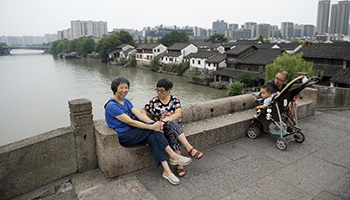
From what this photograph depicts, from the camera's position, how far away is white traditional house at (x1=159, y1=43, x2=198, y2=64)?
4300 centimetres

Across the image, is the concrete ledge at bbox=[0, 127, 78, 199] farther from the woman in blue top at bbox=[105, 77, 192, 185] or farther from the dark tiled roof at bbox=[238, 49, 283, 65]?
the dark tiled roof at bbox=[238, 49, 283, 65]

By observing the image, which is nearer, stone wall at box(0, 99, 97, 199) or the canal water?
stone wall at box(0, 99, 97, 199)

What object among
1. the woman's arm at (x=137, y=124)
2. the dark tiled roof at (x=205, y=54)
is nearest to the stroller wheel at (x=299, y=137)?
the woman's arm at (x=137, y=124)

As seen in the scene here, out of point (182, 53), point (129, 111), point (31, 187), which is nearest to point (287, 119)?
point (129, 111)

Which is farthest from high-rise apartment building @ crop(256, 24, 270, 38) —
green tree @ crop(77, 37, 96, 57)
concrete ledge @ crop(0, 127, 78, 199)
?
concrete ledge @ crop(0, 127, 78, 199)

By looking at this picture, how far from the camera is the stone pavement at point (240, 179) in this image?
267cm

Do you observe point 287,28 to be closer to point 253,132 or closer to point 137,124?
point 253,132

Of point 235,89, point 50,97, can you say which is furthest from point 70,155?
point 50,97

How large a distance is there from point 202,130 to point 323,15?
15425 centimetres

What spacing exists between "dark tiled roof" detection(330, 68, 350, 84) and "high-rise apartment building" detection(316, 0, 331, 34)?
426 ft

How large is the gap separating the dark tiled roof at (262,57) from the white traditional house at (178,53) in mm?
13512

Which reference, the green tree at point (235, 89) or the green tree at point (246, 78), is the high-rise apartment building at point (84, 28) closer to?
the green tree at point (246, 78)

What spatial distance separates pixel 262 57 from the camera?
99.1 feet

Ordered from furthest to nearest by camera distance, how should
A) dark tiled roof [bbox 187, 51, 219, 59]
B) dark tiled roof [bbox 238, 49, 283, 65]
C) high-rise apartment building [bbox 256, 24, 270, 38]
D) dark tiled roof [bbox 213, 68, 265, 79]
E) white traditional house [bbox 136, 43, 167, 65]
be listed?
high-rise apartment building [bbox 256, 24, 270, 38] → white traditional house [bbox 136, 43, 167, 65] → dark tiled roof [bbox 187, 51, 219, 59] → dark tiled roof [bbox 238, 49, 283, 65] → dark tiled roof [bbox 213, 68, 265, 79]
